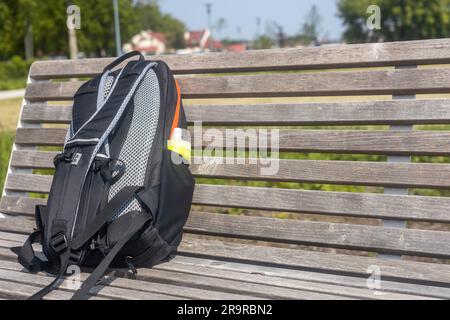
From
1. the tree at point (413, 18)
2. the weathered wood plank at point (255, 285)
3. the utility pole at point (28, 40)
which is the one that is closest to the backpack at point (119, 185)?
Answer: the weathered wood plank at point (255, 285)

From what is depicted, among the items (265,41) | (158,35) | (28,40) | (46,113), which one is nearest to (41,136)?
(46,113)

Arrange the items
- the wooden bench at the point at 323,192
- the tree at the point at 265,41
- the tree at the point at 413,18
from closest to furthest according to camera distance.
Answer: the wooden bench at the point at 323,192, the tree at the point at 413,18, the tree at the point at 265,41

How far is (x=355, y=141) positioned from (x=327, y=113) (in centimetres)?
16

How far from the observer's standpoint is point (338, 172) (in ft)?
7.28

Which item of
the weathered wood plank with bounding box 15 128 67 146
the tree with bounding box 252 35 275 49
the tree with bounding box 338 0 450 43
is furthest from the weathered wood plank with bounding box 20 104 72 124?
the tree with bounding box 252 35 275 49

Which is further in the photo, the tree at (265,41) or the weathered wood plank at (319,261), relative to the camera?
the tree at (265,41)

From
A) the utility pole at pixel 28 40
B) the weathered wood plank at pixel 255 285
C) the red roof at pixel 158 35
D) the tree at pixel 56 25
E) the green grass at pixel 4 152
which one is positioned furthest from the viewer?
the red roof at pixel 158 35

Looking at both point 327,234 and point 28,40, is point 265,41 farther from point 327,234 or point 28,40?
point 327,234

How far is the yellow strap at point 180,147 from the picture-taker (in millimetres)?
2182

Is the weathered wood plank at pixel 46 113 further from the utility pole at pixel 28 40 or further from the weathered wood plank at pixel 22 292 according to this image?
the utility pole at pixel 28 40

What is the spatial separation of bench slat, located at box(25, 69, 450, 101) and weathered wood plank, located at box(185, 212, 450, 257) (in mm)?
524

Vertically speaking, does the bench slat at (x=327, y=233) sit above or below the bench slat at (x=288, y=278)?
above

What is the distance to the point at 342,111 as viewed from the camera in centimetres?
224

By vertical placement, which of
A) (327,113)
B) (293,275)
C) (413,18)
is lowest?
(293,275)
